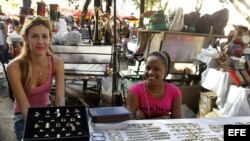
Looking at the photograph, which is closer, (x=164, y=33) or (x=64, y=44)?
(x=64, y=44)

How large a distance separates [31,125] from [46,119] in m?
0.07

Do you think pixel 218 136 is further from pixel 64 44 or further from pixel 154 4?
pixel 154 4

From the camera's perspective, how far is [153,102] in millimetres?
2254

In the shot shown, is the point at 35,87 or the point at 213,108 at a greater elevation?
the point at 35,87

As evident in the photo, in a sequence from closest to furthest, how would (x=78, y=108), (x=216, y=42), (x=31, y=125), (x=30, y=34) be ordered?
1. (x=31, y=125)
2. (x=78, y=108)
3. (x=30, y=34)
4. (x=216, y=42)

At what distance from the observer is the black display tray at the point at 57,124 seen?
1257 millimetres

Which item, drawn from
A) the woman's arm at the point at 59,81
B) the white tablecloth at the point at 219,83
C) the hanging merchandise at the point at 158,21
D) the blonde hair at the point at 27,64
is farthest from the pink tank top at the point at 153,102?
the hanging merchandise at the point at 158,21

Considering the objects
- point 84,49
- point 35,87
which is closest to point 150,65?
point 35,87

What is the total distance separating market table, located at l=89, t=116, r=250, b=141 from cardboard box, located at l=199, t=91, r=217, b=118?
106 inches

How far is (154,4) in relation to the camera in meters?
17.2

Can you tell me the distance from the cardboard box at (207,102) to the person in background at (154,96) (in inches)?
93.3

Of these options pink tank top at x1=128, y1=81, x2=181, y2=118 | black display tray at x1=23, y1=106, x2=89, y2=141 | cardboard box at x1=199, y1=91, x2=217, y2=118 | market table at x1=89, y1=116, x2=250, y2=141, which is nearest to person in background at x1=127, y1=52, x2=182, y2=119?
pink tank top at x1=128, y1=81, x2=181, y2=118

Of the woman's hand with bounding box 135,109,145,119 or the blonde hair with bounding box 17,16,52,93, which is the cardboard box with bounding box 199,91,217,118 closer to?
the woman's hand with bounding box 135,109,145,119

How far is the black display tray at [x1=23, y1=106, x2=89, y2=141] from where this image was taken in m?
1.26
